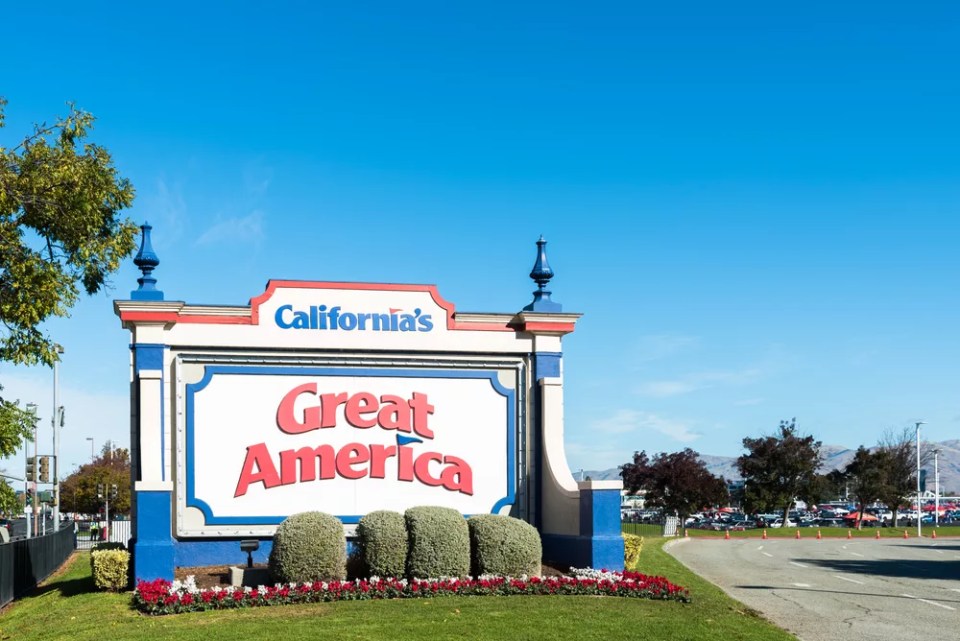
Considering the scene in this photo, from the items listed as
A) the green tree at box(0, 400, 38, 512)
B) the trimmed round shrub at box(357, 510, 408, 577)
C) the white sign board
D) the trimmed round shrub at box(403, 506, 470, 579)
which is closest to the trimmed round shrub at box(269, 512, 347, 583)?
the trimmed round shrub at box(357, 510, 408, 577)

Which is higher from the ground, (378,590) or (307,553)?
(307,553)

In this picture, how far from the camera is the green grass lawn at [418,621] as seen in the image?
51.9ft

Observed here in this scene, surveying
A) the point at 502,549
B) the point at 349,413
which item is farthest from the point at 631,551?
the point at 349,413

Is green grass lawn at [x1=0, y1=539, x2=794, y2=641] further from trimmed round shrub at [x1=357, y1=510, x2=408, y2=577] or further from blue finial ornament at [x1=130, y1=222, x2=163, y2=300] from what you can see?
blue finial ornament at [x1=130, y1=222, x2=163, y2=300]

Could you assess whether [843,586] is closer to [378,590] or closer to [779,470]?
[378,590]

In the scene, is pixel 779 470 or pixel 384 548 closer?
pixel 384 548

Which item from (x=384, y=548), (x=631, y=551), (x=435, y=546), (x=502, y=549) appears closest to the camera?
(x=384, y=548)

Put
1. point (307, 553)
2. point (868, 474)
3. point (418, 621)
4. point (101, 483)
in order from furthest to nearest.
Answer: point (101, 483) < point (868, 474) < point (307, 553) < point (418, 621)

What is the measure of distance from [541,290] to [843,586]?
10.3 m

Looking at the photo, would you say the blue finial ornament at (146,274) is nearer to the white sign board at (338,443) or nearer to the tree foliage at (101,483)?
the white sign board at (338,443)

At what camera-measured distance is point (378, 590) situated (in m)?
18.9

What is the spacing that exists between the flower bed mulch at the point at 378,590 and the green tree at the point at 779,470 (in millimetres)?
51121

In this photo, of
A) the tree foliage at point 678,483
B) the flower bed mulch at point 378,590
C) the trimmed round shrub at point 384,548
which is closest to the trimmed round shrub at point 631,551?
the flower bed mulch at point 378,590

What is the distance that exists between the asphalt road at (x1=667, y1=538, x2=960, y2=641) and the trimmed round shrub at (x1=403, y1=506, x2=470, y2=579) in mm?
5855
